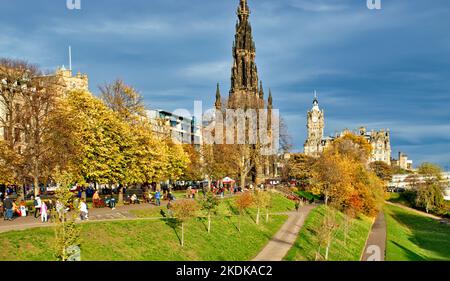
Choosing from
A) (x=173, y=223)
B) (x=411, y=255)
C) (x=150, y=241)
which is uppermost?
(x=173, y=223)

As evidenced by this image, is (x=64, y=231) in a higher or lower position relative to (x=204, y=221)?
higher

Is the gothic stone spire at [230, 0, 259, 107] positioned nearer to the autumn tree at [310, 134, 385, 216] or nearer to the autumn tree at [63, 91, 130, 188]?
the autumn tree at [310, 134, 385, 216]

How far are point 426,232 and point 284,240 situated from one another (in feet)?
120

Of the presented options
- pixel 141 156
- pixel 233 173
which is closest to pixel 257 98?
pixel 233 173

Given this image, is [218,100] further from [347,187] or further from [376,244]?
[376,244]

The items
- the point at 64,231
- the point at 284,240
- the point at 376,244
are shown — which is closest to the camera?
the point at 64,231

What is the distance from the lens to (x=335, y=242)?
46281 millimetres

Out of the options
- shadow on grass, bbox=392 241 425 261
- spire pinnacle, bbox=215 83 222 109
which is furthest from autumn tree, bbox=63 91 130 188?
spire pinnacle, bbox=215 83 222 109

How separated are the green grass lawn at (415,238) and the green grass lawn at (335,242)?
10.3 feet

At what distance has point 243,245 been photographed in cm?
3831

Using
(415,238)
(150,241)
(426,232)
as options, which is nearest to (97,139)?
(150,241)
